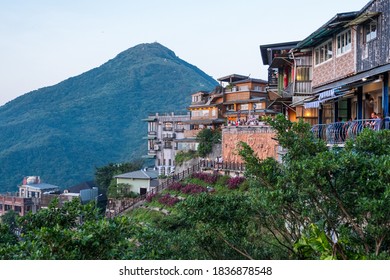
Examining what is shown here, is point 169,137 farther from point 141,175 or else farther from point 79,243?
point 79,243

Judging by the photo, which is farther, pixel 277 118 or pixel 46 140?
pixel 46 140

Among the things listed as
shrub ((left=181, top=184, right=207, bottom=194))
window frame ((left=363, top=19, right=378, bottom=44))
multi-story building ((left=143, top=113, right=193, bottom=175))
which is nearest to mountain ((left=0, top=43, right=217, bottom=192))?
multi-story building ((left=143, top=113, right=193, bottom=175))

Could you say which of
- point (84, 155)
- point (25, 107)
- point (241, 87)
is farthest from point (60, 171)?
point (241, 87)

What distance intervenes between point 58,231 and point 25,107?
12483cm

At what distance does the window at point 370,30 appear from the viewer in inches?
524

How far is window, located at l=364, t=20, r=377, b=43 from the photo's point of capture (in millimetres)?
13320

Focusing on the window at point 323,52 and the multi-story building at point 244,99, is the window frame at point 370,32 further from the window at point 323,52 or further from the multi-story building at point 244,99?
the multi-story building at point 244,99

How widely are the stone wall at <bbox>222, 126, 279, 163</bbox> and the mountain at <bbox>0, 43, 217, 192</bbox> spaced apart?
57510mm

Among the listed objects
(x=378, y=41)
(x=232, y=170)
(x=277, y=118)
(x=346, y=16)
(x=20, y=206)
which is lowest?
(x=20, y=206)

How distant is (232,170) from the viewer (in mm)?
30703

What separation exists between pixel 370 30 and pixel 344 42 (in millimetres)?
1778

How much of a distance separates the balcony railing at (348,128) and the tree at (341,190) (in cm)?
340

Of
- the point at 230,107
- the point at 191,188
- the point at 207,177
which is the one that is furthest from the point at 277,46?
the point at 230,107

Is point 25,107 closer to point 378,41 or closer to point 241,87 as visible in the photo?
point 241,87
